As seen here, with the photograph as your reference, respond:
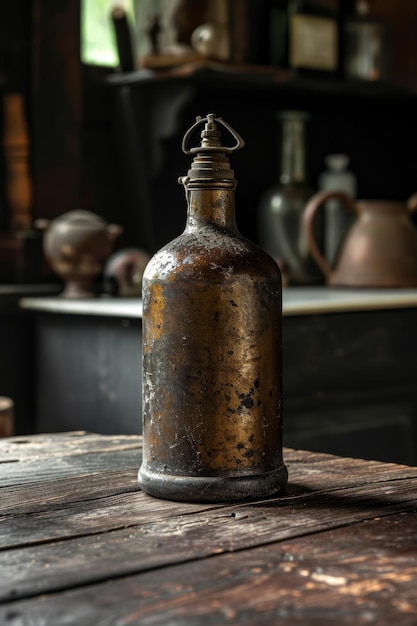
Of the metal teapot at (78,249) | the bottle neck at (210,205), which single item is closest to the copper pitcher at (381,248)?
the metal teapot at (78,249)

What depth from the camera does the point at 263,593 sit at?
0.68m

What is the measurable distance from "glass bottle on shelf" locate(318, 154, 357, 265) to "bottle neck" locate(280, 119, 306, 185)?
0.42 feet

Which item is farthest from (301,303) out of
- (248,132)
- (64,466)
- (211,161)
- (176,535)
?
(176,535)

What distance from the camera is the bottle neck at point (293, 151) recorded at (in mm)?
3072

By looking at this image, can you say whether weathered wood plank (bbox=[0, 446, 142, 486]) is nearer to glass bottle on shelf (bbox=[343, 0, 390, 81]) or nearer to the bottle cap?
the bottle cap

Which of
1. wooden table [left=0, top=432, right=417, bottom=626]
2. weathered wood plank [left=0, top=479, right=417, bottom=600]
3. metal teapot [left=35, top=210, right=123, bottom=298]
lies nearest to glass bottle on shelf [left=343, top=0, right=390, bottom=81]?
metal teapot [left=35, top=210, right=123, bottom=298]

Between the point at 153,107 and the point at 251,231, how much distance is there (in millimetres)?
501

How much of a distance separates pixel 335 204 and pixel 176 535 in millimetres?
2357

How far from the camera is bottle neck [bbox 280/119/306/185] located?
121 inches

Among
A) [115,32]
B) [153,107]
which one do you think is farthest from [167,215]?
[115,32]

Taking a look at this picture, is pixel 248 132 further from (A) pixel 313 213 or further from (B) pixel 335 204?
(A) pixel 313 213

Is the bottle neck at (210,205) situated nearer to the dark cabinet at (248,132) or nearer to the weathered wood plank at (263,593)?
the weathered wood plank at (263,593)

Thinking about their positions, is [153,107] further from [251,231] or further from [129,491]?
[129,491]

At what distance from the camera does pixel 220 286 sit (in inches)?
36.5
